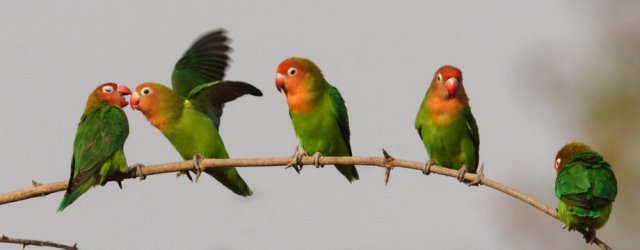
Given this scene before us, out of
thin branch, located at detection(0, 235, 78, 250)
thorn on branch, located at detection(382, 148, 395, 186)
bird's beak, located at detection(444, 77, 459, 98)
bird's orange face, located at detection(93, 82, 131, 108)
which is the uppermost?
bird's beak, located at detection(444, 77, 459, 98)

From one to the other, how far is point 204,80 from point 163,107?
1268 mm

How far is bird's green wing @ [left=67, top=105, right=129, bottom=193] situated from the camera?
28.7 feet

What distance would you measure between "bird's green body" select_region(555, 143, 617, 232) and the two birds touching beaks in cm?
6

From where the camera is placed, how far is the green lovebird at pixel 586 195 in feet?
27.6

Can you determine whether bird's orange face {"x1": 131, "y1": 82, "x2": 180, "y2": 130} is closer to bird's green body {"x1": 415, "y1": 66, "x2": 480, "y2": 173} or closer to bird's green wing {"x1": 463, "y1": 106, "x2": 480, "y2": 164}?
bird's green body {"x1": 415, "y1": 66, "x2": 480, "y2": 173}

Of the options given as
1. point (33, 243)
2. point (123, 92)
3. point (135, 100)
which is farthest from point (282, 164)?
Result: point (123, 92)

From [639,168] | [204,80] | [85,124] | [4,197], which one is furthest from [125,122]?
[639,168]

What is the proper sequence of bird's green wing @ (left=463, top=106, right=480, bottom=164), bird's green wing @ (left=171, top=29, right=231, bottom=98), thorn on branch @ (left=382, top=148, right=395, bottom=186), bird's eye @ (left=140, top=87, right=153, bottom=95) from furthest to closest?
bird's green wing @ (left=171, top=29, right=231, bottom=98) → bird's eye @ (left=140, top=87, right=153, bottom=95) → bird's green wing @ (left=463, top=106, right=480, bottom=164) → thorn on branch @ (left=382, top=148, right=395, bottom=186)

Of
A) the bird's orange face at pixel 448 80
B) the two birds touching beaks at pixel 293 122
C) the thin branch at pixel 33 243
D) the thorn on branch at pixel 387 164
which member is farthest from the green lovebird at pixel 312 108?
the thin branch at pixel 33 243

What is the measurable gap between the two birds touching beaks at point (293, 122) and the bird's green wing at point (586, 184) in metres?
0.03

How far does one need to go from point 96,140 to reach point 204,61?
2.17m

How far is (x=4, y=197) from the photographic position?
7.11m

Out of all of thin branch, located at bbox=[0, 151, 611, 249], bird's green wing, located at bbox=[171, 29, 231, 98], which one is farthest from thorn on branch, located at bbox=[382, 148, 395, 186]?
bird's green wing, located at bbox=[171, 29, 231, 98]

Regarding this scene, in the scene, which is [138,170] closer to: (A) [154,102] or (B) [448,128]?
(A) [154,102]
